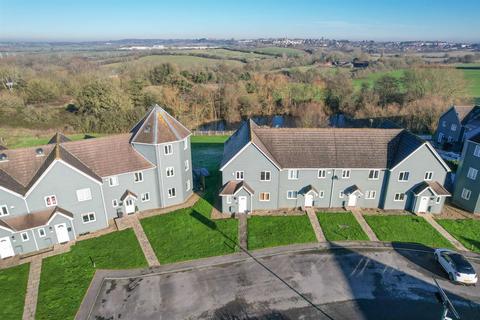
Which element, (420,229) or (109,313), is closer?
(109,313)

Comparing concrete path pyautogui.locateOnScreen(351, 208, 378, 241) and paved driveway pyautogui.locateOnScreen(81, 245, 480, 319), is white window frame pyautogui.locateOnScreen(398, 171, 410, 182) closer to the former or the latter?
concrete path pyautogui.locateOnScreen(351, 208, 378, 241)

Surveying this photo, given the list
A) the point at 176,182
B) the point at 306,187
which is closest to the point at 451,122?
the point at 306,187

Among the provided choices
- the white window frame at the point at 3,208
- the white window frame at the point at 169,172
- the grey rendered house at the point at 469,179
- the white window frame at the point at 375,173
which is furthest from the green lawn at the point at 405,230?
the white window frame at the point at 3,208

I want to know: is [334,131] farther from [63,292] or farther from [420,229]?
[63,292]

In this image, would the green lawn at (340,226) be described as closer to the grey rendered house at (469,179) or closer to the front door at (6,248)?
the grey rendered house at (469,179)

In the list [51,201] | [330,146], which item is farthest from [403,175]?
[51,201]

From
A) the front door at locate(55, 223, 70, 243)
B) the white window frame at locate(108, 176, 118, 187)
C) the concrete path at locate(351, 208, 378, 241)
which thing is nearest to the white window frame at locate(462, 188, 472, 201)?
the concrete path at locate(351, 208, 378, 241)

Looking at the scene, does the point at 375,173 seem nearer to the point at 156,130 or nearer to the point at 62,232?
the point at 156,130
